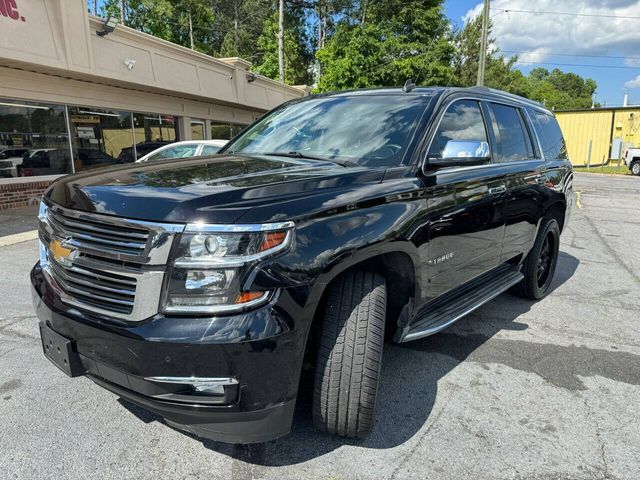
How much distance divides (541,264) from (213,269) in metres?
4.27

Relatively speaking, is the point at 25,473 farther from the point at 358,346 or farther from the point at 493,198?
the point at 493,198

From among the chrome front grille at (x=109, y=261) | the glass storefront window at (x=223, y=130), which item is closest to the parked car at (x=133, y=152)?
the glass storefront window at (x=223, y=130)

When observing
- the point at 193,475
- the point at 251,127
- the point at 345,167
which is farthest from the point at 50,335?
the point at 251,127

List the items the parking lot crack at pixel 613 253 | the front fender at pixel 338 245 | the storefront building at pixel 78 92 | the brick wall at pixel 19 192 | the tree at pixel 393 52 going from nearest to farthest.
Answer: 1. the front fender at pixel 338 245
2. the parking lot crack at pixel 613 253
3. the storefront building at pixel 78 92
4. the brick wall at pixel 19 192
5. the tree at pixel 393 52

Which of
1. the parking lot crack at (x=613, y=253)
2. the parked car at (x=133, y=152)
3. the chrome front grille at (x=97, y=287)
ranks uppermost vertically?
the parked car at (x=133, y=152)

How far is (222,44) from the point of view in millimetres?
39469

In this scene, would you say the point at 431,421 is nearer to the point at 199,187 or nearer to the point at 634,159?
the point at 199,187

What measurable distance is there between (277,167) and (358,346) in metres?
1.14

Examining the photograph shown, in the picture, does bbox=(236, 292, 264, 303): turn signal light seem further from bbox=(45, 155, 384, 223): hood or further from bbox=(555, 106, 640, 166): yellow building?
bbox=(555, 106, 640, 166): yellow building

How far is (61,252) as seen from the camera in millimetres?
2281

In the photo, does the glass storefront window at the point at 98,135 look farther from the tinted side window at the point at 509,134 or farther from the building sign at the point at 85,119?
the tinted side window at the point at 509,134

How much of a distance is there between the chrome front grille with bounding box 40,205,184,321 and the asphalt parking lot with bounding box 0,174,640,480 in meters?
0.85

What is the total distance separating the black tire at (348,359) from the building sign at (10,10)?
10640 mm

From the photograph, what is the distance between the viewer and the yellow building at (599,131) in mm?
34438
